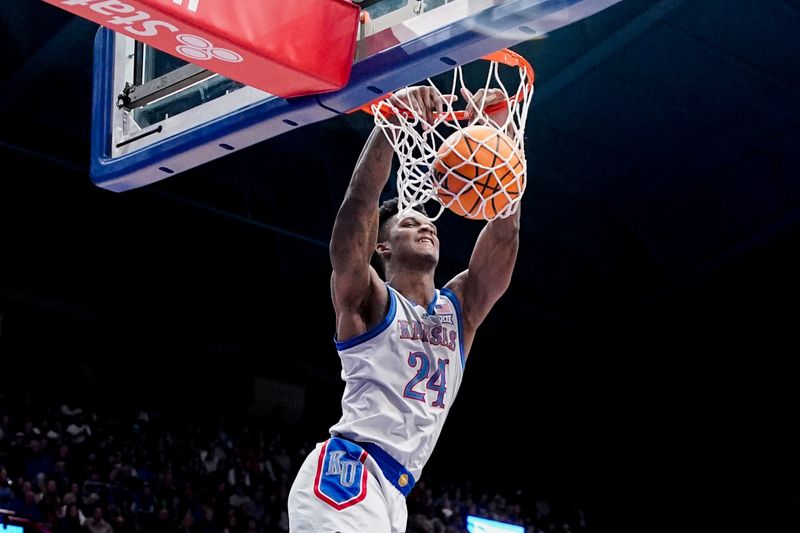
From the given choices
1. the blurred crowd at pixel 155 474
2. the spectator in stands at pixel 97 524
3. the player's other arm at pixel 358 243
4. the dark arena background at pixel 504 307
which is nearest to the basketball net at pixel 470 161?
the player's other arm at pixel 358 243

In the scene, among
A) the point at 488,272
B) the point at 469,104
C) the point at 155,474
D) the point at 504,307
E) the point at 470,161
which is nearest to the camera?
the point at 470,161

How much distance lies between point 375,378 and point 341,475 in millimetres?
366

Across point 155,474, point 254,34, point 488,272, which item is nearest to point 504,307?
point 155,474

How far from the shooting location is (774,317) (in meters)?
16.0

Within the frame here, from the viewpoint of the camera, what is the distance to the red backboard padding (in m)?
3.10

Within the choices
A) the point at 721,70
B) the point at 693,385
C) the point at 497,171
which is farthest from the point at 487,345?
the point at 497,171

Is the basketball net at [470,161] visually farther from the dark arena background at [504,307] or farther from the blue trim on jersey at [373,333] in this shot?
the dark arena background at [504,307]

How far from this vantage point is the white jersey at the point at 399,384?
367cm

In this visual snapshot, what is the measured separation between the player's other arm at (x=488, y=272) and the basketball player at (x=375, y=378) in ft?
0.42

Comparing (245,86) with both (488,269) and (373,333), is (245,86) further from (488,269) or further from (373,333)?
(488,269)

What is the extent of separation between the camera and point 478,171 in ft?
12.2

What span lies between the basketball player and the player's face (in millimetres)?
139

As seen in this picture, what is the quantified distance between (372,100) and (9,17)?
28.9 ft

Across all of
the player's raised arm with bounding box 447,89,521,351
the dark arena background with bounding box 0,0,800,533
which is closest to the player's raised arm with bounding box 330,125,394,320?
the player's raised arm with bounding box 447,89,521,351
